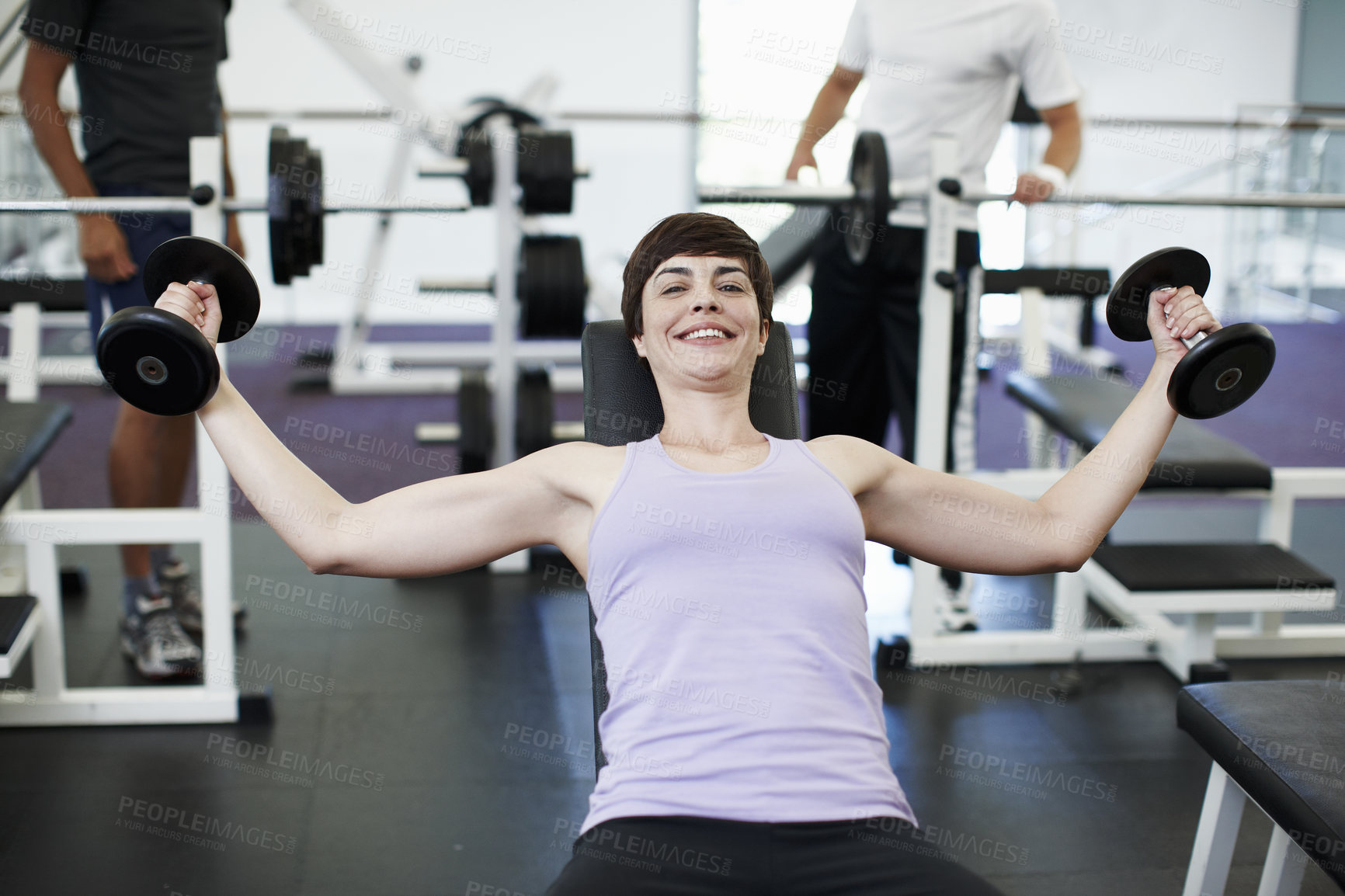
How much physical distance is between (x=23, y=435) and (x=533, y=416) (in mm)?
1131

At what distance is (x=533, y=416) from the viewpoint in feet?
9.44

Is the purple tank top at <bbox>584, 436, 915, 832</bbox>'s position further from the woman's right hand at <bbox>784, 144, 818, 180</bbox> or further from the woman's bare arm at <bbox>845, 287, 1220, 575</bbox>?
the woman's right hand at <bbox>784, 144, 818, 180</bbox>

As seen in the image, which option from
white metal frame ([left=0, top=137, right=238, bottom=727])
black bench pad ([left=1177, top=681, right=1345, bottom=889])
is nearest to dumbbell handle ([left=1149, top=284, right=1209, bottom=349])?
black bench pad ([left=1177, top=681, right=1345, bottom=889])

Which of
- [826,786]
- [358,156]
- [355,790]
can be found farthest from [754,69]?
[826,786]

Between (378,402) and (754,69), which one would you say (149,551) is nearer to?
(378,402)

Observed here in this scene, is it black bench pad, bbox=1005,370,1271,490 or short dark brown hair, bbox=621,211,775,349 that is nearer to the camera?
short dark brown hair, bbox=621,211,775,349

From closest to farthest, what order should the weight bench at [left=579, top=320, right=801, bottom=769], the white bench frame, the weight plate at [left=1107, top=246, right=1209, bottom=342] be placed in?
the weight plate at [left=1107, top=246, right=1209, bottom=342]
the weight bench at [left=579, top=320, right=801, bottom=769]
the white bench frame

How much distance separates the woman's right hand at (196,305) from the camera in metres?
1.27

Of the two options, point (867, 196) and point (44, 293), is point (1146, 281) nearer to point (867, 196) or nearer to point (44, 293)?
point (867, 196)

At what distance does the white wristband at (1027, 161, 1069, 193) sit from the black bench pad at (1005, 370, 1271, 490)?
1.48 feet

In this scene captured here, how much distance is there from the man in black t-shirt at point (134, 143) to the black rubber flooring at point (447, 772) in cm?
18

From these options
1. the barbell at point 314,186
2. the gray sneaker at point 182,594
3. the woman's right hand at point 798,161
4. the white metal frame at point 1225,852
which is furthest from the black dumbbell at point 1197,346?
the gray sneaker at point 182,594

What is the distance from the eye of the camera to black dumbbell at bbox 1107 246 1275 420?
4.16 ft

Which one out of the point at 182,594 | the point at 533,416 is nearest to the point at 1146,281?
the point at 533,416
